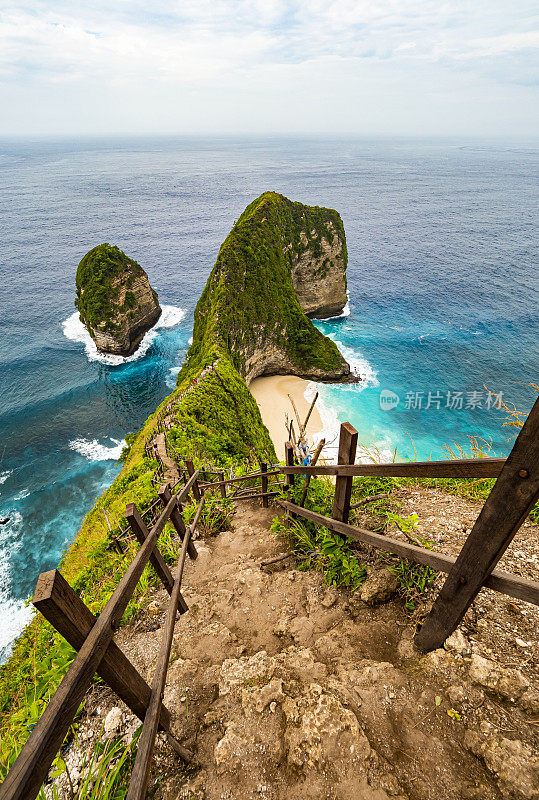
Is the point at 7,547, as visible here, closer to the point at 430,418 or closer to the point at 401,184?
the point at 430,418

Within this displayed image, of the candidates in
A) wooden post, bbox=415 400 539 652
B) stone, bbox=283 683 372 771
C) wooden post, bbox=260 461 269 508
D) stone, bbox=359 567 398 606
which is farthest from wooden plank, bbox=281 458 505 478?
wooden post, bbox=260 461 269 508

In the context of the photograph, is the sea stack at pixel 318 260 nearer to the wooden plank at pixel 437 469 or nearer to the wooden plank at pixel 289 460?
the wooden plank at pixel 289 460

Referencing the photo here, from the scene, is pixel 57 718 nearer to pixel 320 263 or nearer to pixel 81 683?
pixel 81 683

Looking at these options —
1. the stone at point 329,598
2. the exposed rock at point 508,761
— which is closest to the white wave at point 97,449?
the stone at point 329,598

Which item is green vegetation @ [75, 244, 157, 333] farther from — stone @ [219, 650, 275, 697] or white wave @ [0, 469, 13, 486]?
stone @ [219, 650, 275, 697]

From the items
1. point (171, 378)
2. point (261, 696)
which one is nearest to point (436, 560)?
point (261, 696)

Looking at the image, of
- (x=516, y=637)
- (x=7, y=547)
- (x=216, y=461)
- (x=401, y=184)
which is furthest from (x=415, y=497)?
(x=401, y=184)
